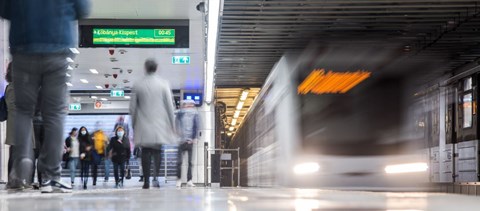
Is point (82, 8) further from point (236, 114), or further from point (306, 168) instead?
point (236, 114)

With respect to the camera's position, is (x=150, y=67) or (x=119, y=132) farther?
(x=119, y=132)

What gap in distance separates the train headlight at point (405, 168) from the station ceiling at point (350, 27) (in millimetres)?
2255

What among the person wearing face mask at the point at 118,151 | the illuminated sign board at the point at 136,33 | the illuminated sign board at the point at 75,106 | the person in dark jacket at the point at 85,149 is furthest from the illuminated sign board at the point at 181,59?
the illuminated sign board at the point at 75,106

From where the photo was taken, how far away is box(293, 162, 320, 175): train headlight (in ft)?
31.8

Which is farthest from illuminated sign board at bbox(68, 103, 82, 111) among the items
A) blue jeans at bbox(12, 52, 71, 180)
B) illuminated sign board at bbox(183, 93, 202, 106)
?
blue jeans at bbox(12, 52, 71, 180)

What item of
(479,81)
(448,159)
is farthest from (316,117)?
(448,159)

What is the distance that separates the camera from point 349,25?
48.3 ft

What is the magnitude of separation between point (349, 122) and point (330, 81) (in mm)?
687

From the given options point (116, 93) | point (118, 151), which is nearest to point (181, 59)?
point (118, 151)

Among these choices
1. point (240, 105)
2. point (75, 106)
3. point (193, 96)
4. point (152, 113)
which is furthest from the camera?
point (240, 105)

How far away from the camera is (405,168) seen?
976cm

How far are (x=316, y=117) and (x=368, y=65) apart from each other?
1.10m

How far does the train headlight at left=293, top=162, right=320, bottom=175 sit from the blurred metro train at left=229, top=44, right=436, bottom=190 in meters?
0.01

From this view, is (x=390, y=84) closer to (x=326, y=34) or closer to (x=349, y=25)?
(x=349, y=25)
